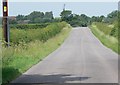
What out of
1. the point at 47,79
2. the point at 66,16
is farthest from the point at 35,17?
the point at 47,79

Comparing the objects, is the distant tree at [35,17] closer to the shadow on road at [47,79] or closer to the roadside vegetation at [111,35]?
the roadside vegetation at [111,35]

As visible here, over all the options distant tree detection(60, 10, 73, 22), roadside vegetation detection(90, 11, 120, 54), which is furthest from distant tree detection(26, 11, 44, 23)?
roadside vegetation detection(90, 11, 120, 54)

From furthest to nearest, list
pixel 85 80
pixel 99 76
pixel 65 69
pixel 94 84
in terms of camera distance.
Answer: pixel 65 69
pixel 99 76
pixel 85 80
pixel 94 84

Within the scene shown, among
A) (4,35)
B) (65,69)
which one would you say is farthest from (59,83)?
(4,35)

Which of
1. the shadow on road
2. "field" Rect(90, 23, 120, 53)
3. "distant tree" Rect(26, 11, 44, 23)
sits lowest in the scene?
the shadow on road

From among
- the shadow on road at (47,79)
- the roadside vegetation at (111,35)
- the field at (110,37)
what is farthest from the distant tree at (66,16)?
the shadow on road at (47,79)

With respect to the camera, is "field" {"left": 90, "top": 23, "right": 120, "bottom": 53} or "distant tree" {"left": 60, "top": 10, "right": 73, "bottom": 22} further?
"distant tree" {"left": 60, "top": 10, "right": 73, "bottom": 22}

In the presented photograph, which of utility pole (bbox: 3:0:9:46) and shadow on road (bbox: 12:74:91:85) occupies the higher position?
utility pole (bbox: 3:0:9:46)

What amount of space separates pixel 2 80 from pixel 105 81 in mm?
3508

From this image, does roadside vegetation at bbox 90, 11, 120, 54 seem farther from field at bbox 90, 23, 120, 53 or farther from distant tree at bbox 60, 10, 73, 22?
distant tree at bbox 60, 10, 73, 22

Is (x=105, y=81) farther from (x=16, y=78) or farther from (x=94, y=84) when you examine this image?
(x=16, y=78)

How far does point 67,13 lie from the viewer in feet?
528

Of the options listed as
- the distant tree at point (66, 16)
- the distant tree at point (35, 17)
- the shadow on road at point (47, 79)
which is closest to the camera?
the shadow on road at point (47, 79)

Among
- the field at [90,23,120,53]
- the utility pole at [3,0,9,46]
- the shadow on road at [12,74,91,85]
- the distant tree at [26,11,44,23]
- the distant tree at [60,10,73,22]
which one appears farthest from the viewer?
the distant tree at [60,10,73,22]
